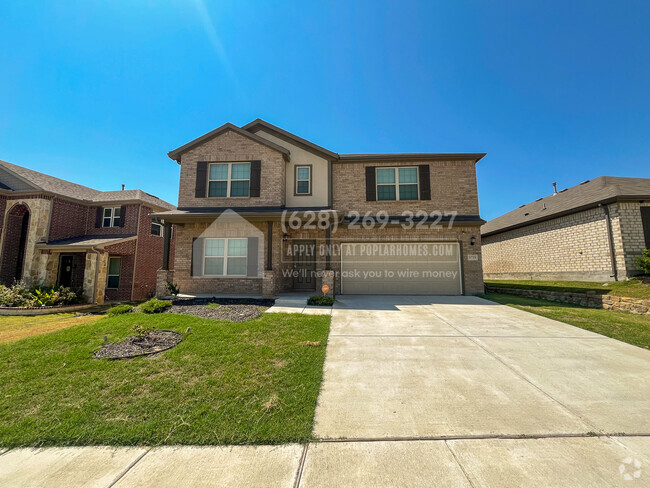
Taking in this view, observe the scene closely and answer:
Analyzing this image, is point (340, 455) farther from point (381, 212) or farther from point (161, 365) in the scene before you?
point (381, 212)

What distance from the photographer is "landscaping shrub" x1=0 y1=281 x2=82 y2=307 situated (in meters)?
10.4

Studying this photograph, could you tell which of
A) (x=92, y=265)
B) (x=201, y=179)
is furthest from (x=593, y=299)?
(x=92, y=265)

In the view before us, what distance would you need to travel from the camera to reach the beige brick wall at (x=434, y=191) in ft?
39.0

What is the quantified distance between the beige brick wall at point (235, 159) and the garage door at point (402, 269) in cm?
444

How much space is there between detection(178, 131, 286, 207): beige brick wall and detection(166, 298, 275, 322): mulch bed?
4.35 m

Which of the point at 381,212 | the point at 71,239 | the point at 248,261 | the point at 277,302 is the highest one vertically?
the point at 381,212

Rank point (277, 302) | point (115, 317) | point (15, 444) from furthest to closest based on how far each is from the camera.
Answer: point (277, 302)
point (115, 317)
point (15, 444)

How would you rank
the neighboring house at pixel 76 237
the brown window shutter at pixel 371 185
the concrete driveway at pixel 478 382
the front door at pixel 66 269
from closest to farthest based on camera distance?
the concrete driveway at pixel 478 382 < the brown window shutter at pixel 371 185 < the neighboring house at pixel 76 237 < the front door at pixel 66 269

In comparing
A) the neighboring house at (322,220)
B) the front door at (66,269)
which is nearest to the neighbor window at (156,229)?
the front door at (66,269)

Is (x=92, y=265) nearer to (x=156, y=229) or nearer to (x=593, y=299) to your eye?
(x=156, y=229)

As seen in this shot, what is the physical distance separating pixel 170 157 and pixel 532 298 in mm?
16753

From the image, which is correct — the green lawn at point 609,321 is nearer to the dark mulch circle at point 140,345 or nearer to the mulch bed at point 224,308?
the mulch bed at point 224,308

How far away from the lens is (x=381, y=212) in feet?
39.2

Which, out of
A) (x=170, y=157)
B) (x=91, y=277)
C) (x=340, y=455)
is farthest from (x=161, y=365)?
(x=91, y=277)
